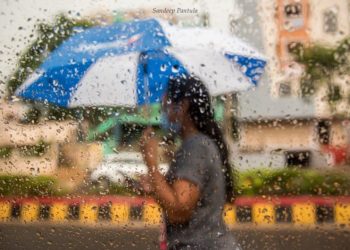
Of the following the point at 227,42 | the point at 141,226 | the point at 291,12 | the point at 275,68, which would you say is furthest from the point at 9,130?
the point at 291,12

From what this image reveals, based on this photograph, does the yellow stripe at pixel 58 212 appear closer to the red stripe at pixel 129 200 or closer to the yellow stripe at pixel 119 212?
the red stripe at pixel 129 200

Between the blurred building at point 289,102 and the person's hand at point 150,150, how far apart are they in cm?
32

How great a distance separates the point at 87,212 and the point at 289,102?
75 centimetres

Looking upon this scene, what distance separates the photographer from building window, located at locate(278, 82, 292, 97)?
1.54m

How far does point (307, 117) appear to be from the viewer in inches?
60.5

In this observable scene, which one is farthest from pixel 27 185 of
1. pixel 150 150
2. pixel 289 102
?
pixel 289 102

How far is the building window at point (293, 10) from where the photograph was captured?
61.8 inches

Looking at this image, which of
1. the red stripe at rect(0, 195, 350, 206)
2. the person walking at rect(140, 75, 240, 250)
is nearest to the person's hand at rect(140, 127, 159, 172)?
the person walking at rect(140, 75, 240, 250)

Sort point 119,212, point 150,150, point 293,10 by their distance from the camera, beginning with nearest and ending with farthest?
point 150,150 < point 293,10 < point 119,212

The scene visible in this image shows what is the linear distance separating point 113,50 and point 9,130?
18.7 inches

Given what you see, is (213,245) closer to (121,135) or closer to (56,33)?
(121,135)

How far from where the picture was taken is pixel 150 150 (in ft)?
3.31

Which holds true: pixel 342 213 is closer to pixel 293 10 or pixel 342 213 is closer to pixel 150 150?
pixel 293 10

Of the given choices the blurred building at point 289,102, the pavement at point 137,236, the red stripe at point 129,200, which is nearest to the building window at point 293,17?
the blurred building at point 289,102
